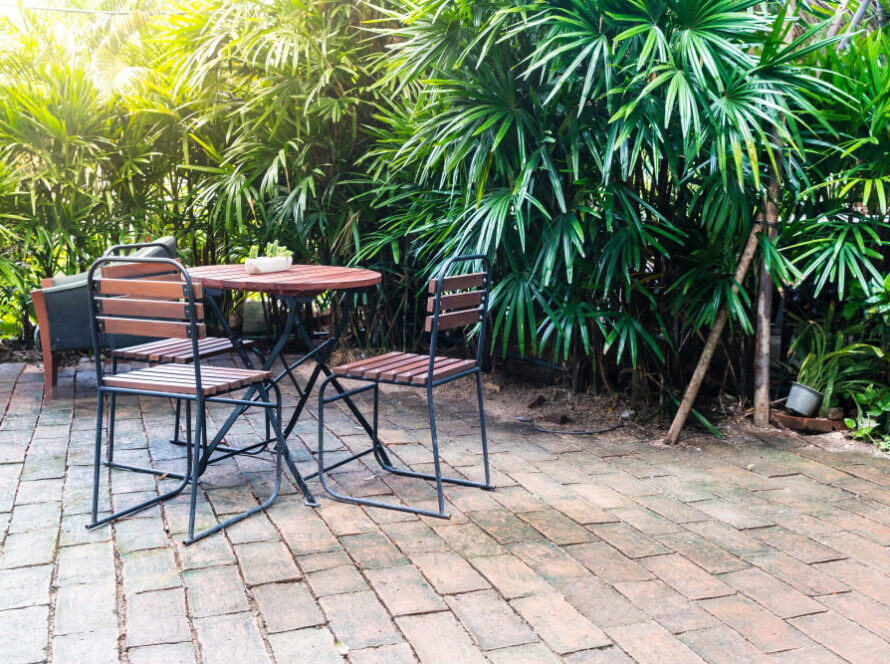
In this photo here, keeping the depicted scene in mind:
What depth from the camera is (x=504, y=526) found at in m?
2.75

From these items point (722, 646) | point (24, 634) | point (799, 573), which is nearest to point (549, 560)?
point (722, 646)

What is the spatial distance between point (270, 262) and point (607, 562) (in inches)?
67.2

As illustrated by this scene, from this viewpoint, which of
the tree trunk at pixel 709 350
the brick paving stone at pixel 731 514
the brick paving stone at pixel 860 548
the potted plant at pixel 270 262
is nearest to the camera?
the brick paving stone at pixel 860 548

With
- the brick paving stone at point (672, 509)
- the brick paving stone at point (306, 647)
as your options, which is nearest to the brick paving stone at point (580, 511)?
the brick paving stone at point (672, 509)

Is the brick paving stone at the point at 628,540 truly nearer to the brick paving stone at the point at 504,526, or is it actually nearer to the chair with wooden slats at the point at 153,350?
the brick paving stone at the point at 504,526

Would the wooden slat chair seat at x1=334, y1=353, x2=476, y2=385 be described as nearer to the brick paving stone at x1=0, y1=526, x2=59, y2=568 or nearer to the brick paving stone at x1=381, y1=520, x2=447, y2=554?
the brick paving stone at x1=381, y1=520, x2=447, y2=554

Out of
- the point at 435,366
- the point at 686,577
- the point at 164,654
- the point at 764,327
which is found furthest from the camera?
the point at 764,327

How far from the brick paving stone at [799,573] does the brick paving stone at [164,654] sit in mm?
1620

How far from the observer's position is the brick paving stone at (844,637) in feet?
6.44

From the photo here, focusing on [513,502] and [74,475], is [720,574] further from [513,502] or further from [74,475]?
[74,475]

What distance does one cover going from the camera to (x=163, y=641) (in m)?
1.99

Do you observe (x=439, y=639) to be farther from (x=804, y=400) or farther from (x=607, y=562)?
(x=804, y=400)

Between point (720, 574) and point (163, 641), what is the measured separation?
1534 millimetres

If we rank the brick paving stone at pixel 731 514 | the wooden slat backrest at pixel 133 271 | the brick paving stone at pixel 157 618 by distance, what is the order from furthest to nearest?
the wooden slat backrest at pixel 133 271
the brick paving stone at pixel 731 514
the brick paving stone at pixel 157 618
